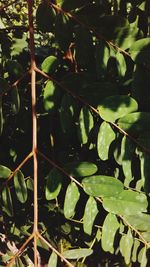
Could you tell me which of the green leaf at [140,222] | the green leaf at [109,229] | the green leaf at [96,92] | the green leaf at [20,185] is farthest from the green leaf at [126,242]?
the green leaf at [96,92]

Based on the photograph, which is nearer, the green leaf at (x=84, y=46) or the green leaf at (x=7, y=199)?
the green leaf at (x=84, y=46)

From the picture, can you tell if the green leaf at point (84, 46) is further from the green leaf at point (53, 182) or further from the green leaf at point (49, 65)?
the green leaf at point (53, 182)

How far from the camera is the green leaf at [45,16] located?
3.44ft

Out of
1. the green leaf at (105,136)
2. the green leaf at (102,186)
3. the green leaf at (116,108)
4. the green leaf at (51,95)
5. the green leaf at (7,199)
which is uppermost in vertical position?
the green leaf at (51,95)

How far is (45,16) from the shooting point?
106cm

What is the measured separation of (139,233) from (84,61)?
2.25ft

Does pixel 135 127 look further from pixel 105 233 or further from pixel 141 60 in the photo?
pixel 105 233

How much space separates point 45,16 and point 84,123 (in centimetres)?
31

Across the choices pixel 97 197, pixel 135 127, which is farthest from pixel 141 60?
Result: pixel 97 197

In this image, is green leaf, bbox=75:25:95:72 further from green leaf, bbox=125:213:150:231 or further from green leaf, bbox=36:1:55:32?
green leaf, bbox=125:213:150:231

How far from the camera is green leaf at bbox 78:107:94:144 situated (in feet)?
3.44

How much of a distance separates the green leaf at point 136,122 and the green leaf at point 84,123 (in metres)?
0.09

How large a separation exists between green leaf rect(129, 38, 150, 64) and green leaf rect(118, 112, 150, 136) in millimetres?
145

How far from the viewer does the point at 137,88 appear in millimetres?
1071
